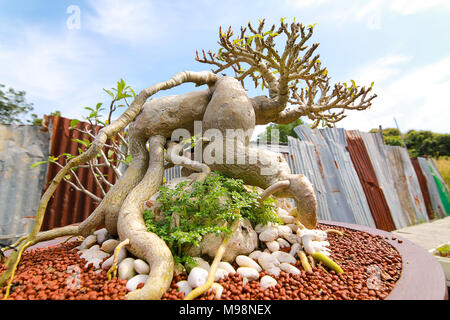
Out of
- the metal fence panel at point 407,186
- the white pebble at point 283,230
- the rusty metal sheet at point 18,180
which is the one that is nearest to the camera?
the white pebble at point 283,230

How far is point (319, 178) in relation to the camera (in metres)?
4.43

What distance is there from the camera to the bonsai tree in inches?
81.1

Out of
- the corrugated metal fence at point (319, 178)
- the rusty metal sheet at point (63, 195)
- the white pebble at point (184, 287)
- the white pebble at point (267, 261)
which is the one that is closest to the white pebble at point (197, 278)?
the white pebble at point (184, 287)

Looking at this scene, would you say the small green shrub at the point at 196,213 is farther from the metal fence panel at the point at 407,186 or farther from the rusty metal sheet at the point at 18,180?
the metal fence panel at the point at 407,186

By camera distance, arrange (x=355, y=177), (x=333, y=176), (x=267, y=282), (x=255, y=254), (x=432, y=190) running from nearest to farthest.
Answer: (x=267, y=282)
(x=255, y=254)
(x=333, y=176)
(x=355, y=177)
(x=432, y=190)

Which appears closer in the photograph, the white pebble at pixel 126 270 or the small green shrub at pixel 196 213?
the white pebble at pixel 126 270

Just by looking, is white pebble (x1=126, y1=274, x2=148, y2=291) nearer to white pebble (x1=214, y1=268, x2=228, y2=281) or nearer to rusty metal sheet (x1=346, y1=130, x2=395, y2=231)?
white pebble (x1=214, y1=268, x2=228, y2=281)

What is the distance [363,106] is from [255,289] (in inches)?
118

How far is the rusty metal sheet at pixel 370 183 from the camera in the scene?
471cm

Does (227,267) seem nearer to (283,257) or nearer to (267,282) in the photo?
(267,282)

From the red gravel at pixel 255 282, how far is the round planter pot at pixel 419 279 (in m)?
0.06

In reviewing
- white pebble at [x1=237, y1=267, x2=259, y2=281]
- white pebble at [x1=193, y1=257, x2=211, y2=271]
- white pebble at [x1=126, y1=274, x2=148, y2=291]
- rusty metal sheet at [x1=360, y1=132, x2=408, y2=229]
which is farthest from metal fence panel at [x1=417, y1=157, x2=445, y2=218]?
white pebble at [x1=126, y1=274, x2=148, y2=291]

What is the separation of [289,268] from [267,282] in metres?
0.27

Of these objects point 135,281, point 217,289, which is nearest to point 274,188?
point 217,289
